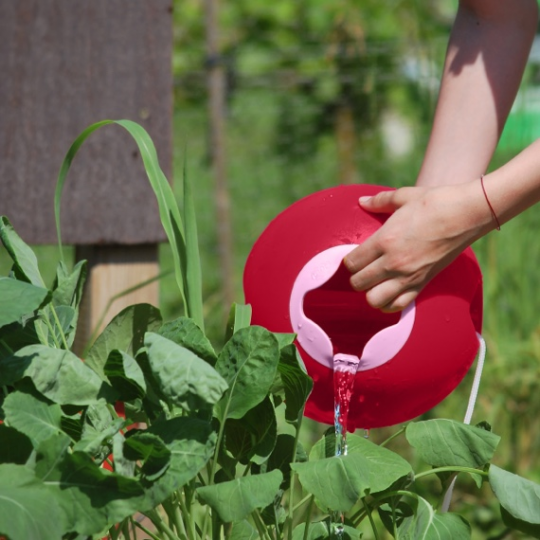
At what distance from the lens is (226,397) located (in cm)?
107

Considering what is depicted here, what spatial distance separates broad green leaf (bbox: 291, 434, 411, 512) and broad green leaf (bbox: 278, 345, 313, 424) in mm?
75

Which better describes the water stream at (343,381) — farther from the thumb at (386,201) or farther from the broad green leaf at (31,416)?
the broad green leaf at (31,416)

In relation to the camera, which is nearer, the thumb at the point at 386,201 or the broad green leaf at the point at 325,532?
the broad green leaf at the point at 325,532

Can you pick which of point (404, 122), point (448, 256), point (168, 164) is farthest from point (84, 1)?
point (404, 122)

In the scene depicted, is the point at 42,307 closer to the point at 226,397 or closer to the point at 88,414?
the point at 88,414

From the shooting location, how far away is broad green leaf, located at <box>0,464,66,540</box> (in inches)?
33.6

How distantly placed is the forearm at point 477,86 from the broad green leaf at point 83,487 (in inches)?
33.5

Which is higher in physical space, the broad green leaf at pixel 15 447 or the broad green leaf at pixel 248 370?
the broad green leaf at pixel 248 370

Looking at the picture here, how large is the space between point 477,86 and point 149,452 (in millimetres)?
959

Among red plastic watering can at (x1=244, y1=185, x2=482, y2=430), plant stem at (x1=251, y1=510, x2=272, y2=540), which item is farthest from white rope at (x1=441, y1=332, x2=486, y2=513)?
plant stem at (x1=251, y1=510, x2=272, y2=540)

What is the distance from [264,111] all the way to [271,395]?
379cm

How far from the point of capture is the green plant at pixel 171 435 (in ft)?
3.08

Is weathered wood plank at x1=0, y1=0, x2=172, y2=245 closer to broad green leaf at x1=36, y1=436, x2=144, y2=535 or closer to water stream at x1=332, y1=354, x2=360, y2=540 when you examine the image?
water stream at x1=332, y1=354, x2=360, y2=540

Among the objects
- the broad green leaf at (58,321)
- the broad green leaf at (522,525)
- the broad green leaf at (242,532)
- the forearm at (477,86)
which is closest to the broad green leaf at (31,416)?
the broad green leaf at (58,321)
